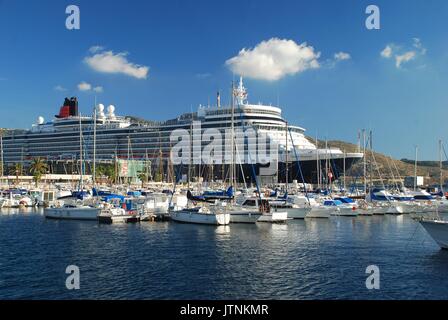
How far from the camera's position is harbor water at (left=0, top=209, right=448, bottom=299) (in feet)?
59.3

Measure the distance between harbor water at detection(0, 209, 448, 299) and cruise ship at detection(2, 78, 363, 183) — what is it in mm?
42038

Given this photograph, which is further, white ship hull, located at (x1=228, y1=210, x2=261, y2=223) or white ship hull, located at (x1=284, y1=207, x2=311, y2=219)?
white ship hull, located at (x1=284, y1=207, x2=311, y2=219)

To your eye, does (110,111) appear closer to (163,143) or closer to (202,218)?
(163,143)

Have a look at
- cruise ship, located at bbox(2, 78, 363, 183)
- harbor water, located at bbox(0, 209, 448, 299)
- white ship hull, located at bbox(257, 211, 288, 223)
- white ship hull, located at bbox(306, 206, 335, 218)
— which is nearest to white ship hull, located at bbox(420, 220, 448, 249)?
harbor water, located at bbox(0, 209, 448, 299)

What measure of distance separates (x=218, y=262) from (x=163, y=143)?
89519mm

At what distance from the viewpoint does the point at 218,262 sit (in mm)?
→ 23234

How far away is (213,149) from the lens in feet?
321

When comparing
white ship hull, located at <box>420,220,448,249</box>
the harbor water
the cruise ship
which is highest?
the cruise ship

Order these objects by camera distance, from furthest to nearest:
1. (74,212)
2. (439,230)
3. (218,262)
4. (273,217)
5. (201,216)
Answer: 1. (74,212)
2. (273,217)
3. (201,216)
4. (439,230)
5. (218,262)

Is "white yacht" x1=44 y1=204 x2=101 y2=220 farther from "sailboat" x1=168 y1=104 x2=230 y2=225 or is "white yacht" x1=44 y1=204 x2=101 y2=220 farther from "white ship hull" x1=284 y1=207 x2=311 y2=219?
"white ship hull" x1=284 y1=207 x2=311 y2=219

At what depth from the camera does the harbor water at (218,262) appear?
18078 mm

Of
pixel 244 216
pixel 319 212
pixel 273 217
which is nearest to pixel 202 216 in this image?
pixel 244 216

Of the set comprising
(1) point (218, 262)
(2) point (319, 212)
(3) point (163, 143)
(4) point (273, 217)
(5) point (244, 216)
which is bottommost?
(1) point (218, 262)
